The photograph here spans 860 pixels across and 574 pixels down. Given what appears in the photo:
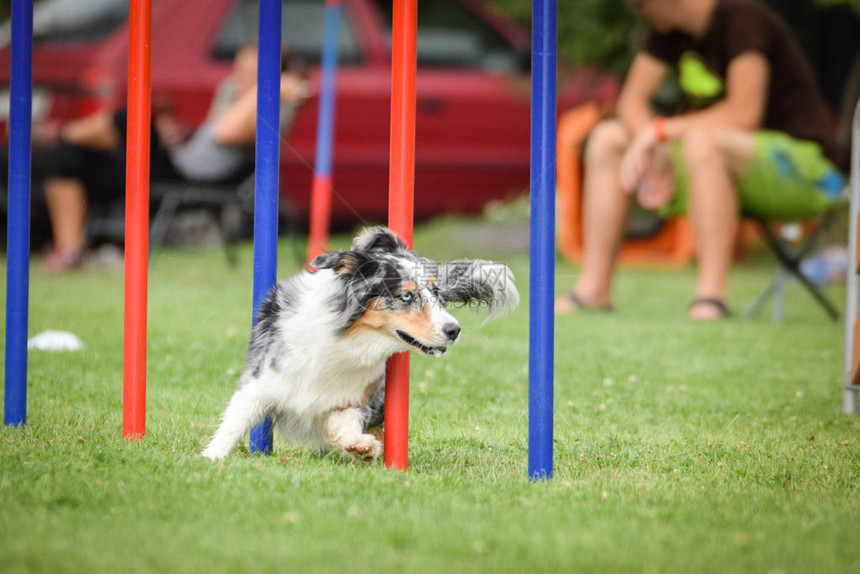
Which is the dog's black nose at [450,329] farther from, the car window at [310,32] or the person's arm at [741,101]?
the car window at [310,32]

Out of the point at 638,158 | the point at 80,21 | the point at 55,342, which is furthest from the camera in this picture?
the point at 80,21

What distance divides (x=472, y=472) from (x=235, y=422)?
789 mm

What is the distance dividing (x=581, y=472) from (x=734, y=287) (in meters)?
6.50

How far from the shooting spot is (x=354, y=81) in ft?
32.9

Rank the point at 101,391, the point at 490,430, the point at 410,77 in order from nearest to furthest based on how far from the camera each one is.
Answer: the point at 410,77
the point at 490,430
the point at 101,391

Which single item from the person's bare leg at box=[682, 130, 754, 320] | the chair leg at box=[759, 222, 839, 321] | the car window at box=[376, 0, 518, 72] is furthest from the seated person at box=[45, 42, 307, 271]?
the chair leg at box=[759, 222, 839, 321]

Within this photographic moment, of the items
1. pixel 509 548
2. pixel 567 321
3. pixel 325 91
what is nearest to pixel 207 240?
pixel 325 91

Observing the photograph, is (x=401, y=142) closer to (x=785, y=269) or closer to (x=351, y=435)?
(x=351, y=435)

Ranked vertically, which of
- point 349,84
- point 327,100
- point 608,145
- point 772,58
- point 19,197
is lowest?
point 19,197

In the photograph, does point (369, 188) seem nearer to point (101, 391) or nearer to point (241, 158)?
point (241, 158)

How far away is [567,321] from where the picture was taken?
701 cm

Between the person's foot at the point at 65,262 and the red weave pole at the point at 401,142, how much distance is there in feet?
20.2

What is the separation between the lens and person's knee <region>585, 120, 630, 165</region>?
25.7ft

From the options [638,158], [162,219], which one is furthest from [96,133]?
[638,158]
